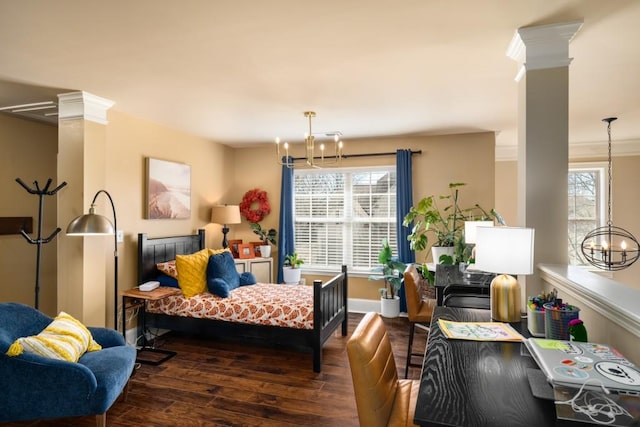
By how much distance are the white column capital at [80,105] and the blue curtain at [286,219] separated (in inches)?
101

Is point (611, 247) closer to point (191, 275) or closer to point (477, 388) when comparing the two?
point (477, 388)

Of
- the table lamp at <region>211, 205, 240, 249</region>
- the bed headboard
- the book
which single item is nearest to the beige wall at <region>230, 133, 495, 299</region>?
the table lamp at <region>211, 205, 240, 249</region>

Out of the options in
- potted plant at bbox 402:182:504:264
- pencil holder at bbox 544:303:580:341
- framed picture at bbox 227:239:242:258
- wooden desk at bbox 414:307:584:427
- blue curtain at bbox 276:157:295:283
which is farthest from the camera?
blue curtain at bbox 276:157:295:283

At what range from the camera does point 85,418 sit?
257 centimetres

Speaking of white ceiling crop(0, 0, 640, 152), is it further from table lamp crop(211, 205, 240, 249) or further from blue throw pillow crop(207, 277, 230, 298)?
blue throw pillow crop(207, 277, 230, 298)

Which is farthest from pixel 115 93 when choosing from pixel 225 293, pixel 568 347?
pixel 568 347

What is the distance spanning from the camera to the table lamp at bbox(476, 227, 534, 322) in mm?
1705

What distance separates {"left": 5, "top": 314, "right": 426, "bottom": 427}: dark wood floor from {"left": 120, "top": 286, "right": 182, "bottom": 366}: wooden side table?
0.34 feet

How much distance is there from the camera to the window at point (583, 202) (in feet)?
18.6

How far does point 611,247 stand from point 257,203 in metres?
5.25

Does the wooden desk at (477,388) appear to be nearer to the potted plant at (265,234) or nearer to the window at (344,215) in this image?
the window at (344,215)

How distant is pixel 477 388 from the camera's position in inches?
45.0

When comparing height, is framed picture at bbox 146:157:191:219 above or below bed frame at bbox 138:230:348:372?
above

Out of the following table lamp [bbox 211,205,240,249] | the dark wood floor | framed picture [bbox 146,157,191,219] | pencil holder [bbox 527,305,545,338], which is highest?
framed picture [bbox 146,157,191,219]
